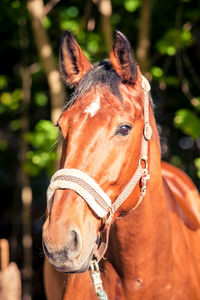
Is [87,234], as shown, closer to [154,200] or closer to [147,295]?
[154,200]

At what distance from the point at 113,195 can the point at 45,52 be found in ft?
10.6

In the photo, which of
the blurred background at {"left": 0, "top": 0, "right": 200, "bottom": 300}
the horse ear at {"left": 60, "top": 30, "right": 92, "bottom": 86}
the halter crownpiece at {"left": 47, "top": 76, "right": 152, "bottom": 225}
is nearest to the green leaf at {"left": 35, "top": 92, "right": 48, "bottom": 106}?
the blurred background at {"left": 0, "top": 0, "right": 200, "bottom": 300}

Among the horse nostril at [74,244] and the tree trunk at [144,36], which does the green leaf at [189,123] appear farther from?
the horse nostril at [74,244]

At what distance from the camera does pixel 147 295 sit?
2.39 m

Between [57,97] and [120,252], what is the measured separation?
297cm

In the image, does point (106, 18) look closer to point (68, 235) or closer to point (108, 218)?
point (108, 218)

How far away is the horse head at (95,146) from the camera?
1.85 m

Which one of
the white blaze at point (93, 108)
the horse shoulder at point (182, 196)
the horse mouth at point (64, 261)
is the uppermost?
the white blaze at point (93, 108)

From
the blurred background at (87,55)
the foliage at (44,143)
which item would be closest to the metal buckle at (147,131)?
the blurred background at (87,55)

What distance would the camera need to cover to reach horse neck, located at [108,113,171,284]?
2.33 metres

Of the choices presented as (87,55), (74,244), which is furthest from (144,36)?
(74,244)

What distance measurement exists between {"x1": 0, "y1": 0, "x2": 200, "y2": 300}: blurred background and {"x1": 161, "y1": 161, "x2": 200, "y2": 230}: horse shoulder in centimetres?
56

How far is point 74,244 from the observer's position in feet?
6.08

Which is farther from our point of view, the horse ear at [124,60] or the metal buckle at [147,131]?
the metal buckle at [147,131]
